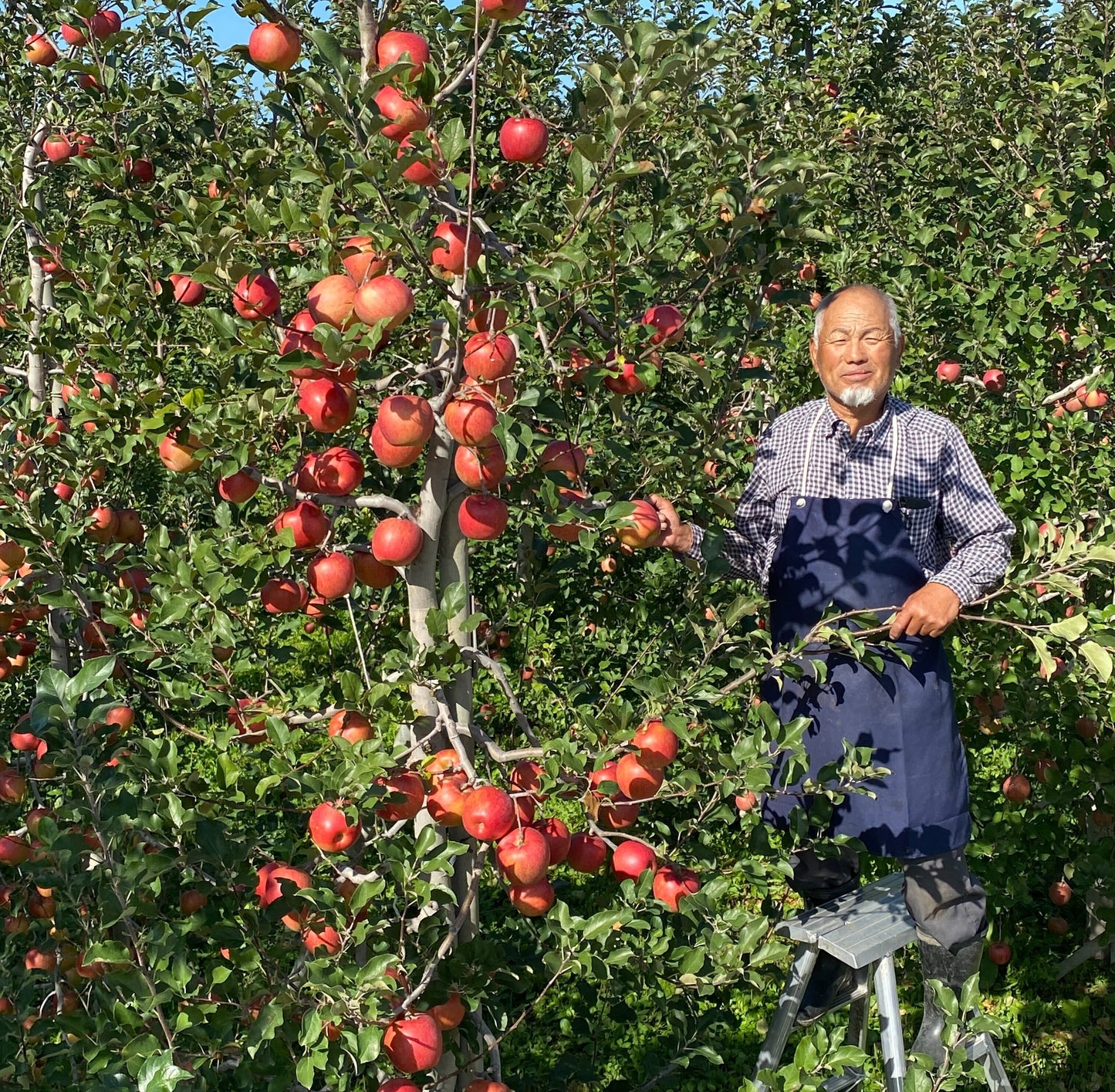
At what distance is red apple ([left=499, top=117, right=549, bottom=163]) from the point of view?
1.76 m

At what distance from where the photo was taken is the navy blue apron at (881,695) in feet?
7.72

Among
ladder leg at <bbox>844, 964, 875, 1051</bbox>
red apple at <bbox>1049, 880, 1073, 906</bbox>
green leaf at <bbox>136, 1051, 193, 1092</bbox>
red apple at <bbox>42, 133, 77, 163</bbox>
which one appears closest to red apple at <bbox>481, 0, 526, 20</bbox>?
green leaf at <bbox>136, 1051, 193, 1092</bbox>

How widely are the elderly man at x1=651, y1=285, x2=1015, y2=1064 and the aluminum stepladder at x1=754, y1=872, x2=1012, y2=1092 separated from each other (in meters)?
0.14

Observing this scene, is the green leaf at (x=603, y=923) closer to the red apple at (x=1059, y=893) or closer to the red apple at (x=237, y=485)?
the red apple at (x=237, y=485)

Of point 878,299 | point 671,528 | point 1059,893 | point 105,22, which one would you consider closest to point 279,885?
point 671,528

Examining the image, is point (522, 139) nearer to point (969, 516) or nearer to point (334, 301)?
point (334, 301)

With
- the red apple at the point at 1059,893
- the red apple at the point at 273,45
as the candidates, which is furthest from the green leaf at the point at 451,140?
the red apple at the point at 1059,893

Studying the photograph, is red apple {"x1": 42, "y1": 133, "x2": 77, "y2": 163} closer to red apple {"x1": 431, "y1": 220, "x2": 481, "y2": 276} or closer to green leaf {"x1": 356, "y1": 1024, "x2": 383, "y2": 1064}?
red apple {"x1": 431, "y1": 220, "x2": 481, "y2": 276}

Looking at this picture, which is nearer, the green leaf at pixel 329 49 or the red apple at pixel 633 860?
the green leaf at pixel 329 49

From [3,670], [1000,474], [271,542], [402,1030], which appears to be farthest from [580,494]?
[1000,474]

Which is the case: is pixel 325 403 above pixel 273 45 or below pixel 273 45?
below

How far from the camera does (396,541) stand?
1705mm

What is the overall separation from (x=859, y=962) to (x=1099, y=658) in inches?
28.2

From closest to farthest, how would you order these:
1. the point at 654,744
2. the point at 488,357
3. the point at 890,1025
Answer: the point at 488,357
the point at 654,744
the point at 890,1025
